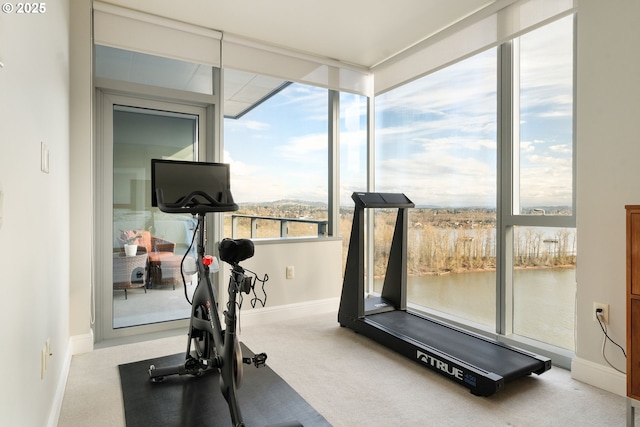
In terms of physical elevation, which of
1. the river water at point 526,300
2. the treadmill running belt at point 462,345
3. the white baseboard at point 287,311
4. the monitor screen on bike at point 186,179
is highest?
the monitor screen on bike at point 186,179

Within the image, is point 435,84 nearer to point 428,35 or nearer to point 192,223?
point 428,35

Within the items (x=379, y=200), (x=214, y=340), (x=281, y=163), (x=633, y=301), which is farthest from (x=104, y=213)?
(x=633, y=301)

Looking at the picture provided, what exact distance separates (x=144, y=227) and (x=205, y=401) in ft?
5.71

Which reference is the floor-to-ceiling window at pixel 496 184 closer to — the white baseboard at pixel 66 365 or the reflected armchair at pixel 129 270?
the reflected armchair at pixel 129 270

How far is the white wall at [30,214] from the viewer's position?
1162 mm

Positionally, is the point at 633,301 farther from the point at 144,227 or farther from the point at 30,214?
the point at 144,227

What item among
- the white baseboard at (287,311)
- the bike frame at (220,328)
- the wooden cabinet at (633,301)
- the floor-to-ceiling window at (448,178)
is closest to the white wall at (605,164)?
the wooden cabinet at (633,301)

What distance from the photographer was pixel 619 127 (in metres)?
2.23

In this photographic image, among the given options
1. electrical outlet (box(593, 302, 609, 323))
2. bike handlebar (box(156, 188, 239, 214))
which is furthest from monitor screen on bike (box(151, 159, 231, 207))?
electrical outlet (box(593, 302, 609, 323))

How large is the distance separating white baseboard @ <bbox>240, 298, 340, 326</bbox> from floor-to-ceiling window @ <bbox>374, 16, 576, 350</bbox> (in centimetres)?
89

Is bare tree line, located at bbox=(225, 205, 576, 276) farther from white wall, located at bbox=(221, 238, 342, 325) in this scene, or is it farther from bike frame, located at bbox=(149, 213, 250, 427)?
bike frame, located at bbox=(149, 213, 250, 427)

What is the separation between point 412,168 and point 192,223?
7.40 ft

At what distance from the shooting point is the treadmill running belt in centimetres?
231

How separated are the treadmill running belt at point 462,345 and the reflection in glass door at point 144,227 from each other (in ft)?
5.97
